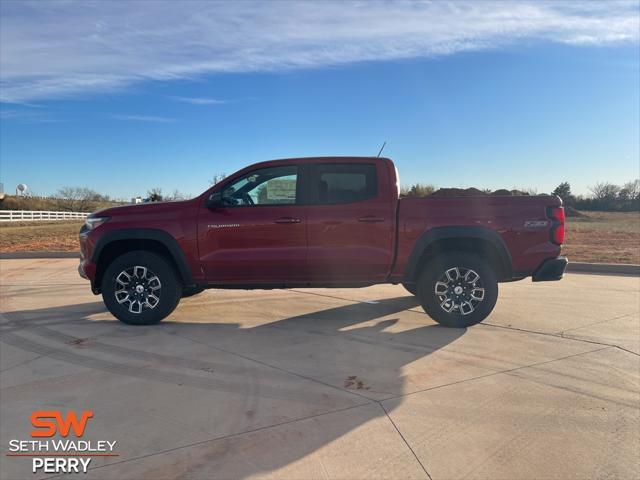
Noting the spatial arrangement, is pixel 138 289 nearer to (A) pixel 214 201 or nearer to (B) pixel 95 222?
(B) pixel 95 222

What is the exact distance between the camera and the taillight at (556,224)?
5.30m

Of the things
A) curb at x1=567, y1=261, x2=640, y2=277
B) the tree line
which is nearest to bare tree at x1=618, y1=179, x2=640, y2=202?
the tree line

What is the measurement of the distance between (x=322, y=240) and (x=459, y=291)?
69.2 inches

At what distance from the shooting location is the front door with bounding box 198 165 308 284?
5371 millimetres

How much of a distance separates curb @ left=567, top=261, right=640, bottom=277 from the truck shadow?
5.79 meters

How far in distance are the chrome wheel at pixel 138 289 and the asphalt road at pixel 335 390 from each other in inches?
11.6

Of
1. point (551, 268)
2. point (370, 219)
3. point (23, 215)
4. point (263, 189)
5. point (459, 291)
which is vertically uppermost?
point (23, 215)

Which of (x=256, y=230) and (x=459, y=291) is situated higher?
(x=256, y=230)

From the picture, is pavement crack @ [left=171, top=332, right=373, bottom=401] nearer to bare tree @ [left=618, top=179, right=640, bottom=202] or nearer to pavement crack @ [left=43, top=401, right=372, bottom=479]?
pavement crack @ [left=43, top=401, right=372, bottom=479]

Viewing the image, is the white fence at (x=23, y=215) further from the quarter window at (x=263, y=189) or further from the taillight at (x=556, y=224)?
the taillight at (x=556, y=224)

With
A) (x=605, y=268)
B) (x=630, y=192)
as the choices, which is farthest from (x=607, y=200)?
(x=605, y=268)

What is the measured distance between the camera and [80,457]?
9.01 feet

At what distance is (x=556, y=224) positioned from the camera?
17.4ft

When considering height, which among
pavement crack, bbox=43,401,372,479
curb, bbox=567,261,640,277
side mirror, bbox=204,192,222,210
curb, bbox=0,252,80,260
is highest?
side mirror, bbox=204,192,222,210
